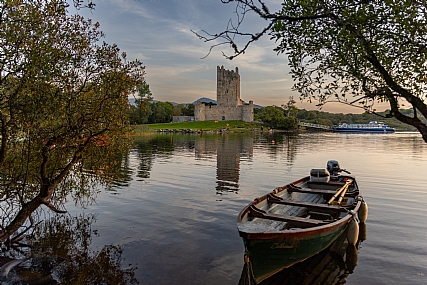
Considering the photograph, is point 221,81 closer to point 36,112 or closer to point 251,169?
point 251,169

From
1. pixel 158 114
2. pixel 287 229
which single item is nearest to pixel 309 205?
pixel 287 229

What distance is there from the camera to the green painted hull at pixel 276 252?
7.84 metres

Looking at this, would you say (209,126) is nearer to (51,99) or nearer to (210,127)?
(210,127)

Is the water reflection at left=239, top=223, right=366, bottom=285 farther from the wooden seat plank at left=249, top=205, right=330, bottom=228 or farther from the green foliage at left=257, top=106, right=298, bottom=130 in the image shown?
the green foliage at left=257, top=106, right=298, bottom=130

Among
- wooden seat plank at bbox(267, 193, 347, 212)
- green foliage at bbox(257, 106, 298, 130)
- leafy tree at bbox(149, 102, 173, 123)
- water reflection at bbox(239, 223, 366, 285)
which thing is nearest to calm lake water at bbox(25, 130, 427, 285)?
water reflection at bbox(239, 223, 366, 285)

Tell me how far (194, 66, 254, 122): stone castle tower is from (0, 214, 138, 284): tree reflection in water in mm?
114887

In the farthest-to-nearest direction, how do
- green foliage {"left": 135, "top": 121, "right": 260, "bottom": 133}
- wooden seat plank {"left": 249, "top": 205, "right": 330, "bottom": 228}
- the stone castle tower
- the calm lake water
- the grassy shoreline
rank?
the stone castle tower
green foliage {"left": 135, "top": 121, "right": 260, "bottom": 133}
the grassy shoreline
the calm lake water
wooden seat plank {"left": 249, "top": 205, "right": 330, "bottom": 228}

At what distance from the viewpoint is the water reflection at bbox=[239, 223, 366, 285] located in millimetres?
8914

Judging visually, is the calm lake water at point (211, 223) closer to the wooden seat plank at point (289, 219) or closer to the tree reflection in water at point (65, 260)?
the tree reflection in water at point (65, 260)

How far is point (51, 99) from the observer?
28.8 ft

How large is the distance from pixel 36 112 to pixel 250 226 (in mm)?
6544

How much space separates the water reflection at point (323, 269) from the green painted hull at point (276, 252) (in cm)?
46

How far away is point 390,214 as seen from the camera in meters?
15.6

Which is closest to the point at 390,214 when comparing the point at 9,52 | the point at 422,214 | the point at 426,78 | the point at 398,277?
the point at 422,214
